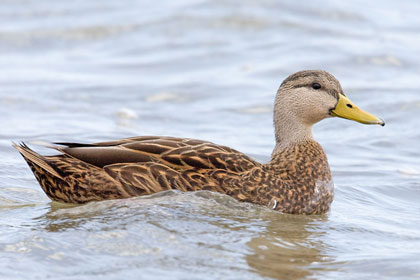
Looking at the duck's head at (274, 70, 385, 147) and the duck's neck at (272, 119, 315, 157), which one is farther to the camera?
the duck's neck at (272, 119, 315, 157)

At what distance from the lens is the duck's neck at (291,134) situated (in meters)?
9.09

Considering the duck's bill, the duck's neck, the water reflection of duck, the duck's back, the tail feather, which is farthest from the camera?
the duck's neck

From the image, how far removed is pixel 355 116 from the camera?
352 inches

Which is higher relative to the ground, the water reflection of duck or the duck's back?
the duck's back

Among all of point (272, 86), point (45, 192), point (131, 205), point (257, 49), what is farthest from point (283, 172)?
point (257, 49)

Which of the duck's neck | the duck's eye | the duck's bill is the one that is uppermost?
the duck's eye

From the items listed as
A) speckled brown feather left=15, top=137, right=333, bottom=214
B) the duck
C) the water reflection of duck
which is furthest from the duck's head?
the water reflection of duck

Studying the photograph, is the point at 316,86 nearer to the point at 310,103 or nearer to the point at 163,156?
the point at 310,103

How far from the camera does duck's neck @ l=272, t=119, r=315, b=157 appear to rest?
358 inches

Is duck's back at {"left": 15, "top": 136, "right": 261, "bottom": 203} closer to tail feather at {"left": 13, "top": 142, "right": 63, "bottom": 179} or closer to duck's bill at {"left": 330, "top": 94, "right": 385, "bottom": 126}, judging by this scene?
tail feather at {"left": 13, "top": 142, "right": 63, "bottom": 179}

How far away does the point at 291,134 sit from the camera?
29.9 feet

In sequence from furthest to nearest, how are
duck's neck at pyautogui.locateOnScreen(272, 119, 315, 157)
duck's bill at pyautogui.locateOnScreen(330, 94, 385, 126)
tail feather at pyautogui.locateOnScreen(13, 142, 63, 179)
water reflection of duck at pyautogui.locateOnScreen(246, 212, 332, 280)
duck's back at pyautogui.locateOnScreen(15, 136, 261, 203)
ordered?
duck's neck at pyautogui.locateOnScreen(272, 119, 315, 157) → duck's bill at pyautogui.locateOnScreen(330, 94, 385, 126) → tail feather at pyautogui.locateOnScreen(13, 142, 63, 179) → duck's back at pyautogui.locateOnScreen(15, 136, 261, 203) → water reflection of duck at pyautogui.locateOnScreen(246, 212, 332, 280)

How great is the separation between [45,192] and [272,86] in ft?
24.1

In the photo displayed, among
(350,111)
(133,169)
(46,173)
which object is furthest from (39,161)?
(350,111)
